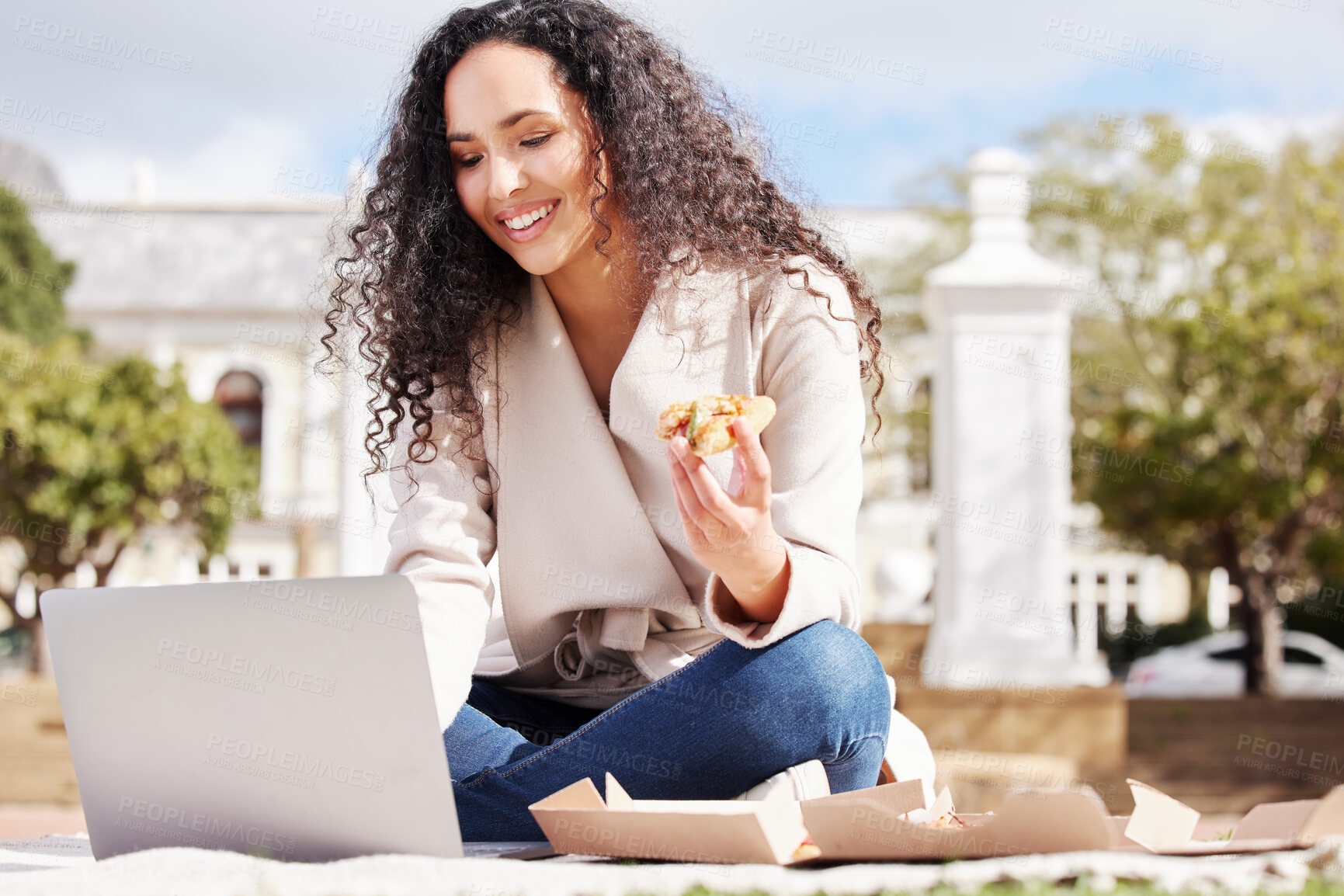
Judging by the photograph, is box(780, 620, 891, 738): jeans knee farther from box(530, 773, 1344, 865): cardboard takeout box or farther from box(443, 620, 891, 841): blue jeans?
box(530, 773, 1344, 865): cardboard takeout box

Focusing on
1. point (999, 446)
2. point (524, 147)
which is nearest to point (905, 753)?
point (524, 147)

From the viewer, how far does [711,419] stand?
5.36 feet

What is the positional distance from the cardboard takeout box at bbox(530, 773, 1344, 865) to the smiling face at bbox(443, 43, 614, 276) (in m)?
0.92

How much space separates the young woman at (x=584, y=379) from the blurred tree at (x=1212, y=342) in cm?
940

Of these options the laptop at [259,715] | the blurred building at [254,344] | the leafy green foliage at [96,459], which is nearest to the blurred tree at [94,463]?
the leafy green foliage at [96,459]

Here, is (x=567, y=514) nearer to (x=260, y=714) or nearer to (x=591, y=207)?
(x=591, y=207)

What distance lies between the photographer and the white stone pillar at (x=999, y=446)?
6684 mm

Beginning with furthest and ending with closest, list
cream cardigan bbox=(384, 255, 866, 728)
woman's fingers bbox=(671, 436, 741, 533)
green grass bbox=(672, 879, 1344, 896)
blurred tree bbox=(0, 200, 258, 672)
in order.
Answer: blurred tree bbox=(0, 200, 258, 672)
cream cardigan bbox=(384, 255, 866, 728)
woman's fingers bbox=(671, 436, 741, 533)
green grass bbox=(672, 879, 1344, 896)

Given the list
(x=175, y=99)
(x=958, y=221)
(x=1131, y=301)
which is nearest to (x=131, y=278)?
(x=175, y=99)

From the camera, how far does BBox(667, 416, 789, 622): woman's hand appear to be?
60.1 inches

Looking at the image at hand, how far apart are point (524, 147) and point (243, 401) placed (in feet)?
65.2

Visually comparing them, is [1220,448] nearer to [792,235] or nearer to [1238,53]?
[1238,53]

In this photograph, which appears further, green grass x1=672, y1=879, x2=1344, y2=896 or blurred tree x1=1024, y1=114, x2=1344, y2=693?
blurred tree x1=1024, y1=114, x2=1344, y2=693

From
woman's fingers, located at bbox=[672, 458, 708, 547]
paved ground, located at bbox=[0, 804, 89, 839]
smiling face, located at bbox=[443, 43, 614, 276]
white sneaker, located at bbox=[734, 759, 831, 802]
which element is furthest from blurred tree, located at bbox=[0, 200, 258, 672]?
woman's fingers, located at bbox=[672, 458, 708, 547]
